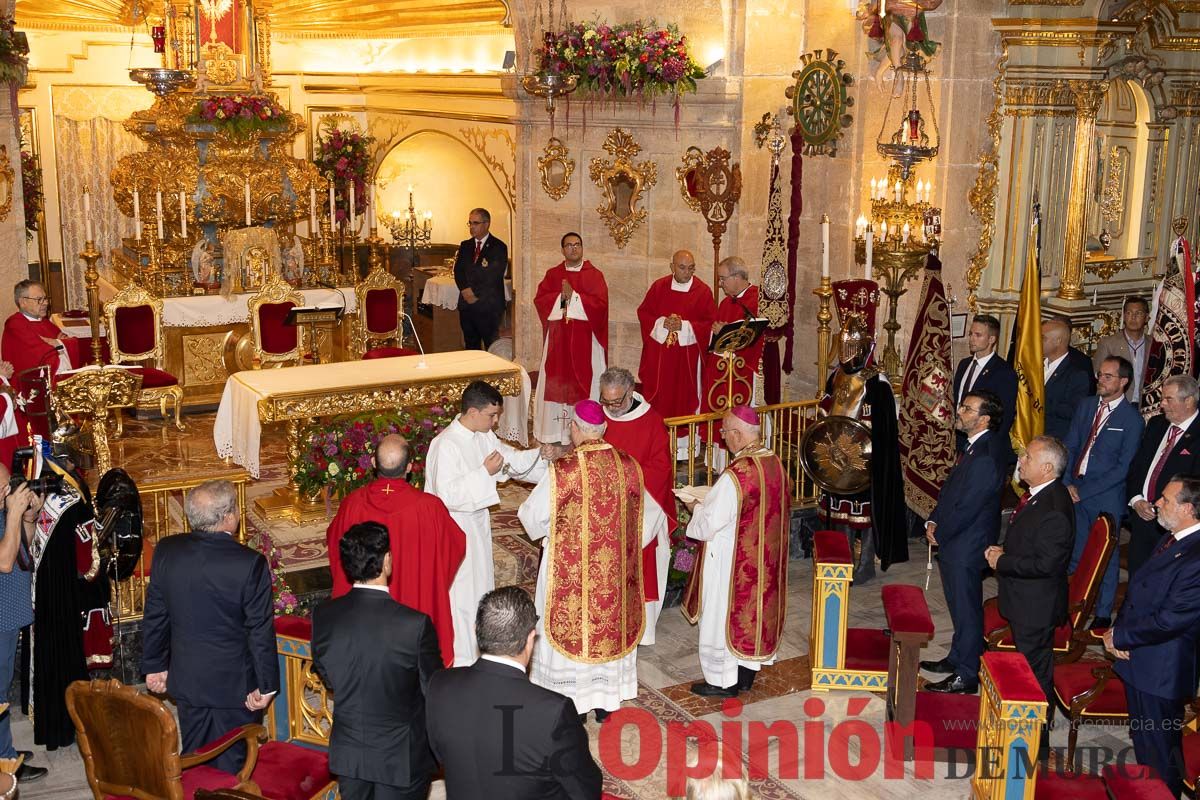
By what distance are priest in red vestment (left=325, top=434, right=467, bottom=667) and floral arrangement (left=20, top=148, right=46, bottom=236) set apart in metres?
10.8

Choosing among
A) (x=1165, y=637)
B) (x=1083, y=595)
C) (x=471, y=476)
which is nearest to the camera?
(x=1165, y=637)

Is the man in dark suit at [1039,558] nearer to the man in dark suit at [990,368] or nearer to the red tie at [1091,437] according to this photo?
the red tie at [1091,437]

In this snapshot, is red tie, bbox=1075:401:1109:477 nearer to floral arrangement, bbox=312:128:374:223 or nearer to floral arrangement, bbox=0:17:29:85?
floral arrangement, bbox=0:17:29:85

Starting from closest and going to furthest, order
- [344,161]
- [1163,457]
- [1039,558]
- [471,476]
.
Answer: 1. [1039,558]
2. [471,476]
3. [1163,457]
4. [344,161]

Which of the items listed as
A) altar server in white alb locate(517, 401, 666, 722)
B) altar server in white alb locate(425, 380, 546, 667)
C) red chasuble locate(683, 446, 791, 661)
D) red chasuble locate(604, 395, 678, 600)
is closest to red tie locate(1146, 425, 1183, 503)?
red chasuble locate(683, 446, 791, 661)

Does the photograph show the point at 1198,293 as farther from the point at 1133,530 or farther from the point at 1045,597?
the point at 1045,597

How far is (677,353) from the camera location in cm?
1108

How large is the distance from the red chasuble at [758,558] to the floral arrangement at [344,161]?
12.2 meters

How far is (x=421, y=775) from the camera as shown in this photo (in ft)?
16.9

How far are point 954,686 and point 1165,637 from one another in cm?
173

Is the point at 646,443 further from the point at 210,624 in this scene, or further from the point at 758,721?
the point at 210,624

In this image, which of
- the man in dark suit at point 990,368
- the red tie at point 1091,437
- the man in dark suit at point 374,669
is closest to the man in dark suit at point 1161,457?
the red tie at point 1091,437

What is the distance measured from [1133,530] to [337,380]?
556 centimetres

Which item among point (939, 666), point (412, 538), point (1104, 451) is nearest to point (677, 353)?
point (1104, 451)
